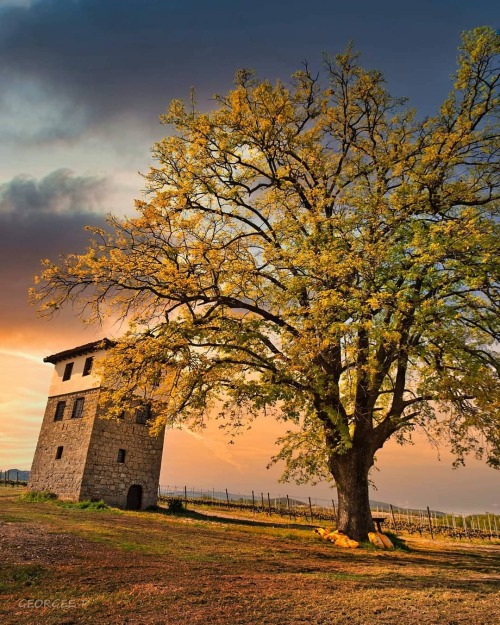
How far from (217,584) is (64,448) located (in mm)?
23756

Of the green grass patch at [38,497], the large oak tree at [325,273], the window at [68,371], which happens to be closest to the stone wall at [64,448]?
the green grass patch at [38,497]

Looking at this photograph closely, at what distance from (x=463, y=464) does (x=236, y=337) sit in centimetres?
835

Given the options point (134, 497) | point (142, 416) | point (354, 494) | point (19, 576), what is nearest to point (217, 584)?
point (19, 576)

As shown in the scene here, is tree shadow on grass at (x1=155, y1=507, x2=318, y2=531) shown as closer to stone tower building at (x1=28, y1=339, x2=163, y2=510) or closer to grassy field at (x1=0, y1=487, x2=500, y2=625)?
stone tower building at (x1=28, y1=339, x2=163, y2=510)

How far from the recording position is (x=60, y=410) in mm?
29453

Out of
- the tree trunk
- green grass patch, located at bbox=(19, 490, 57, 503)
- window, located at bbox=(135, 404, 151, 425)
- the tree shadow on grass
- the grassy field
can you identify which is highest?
window, located at bbox=(135, 404, 151, 425)

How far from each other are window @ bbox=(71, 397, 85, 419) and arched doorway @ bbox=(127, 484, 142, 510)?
577cm

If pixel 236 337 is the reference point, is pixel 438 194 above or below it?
above

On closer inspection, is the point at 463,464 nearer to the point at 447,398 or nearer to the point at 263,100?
the point at 447,398

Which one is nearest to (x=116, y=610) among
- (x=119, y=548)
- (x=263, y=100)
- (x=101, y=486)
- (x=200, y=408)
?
(x=119, y=548)

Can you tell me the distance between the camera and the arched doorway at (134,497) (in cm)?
2678

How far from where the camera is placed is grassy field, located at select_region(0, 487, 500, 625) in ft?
17.8

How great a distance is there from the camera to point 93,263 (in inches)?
524

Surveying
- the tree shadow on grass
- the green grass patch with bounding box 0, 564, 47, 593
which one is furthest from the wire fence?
the green grass patch with bounding box 0, 564, 47, 593
